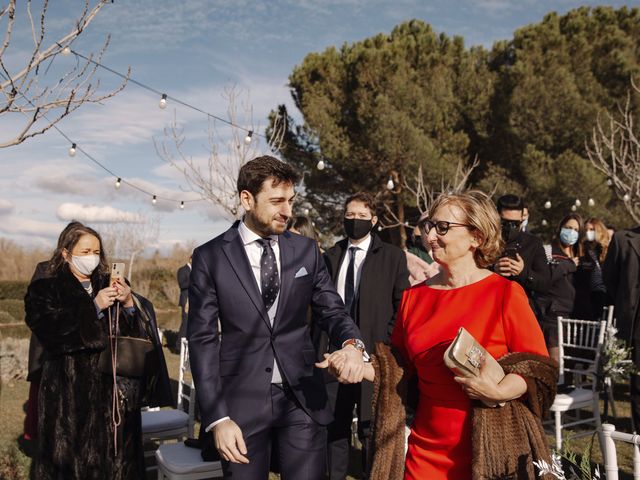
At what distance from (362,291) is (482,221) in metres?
2.30

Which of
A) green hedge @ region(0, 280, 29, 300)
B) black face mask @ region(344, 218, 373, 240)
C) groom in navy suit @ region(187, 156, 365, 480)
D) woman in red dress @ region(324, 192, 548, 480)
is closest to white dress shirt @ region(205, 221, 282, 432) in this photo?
groom in navy suit @ region(187, 156, 365, 480)

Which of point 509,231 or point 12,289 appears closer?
point 509,231

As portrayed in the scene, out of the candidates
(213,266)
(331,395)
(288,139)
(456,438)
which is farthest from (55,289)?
(288,139)

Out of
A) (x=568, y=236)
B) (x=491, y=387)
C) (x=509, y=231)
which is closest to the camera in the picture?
(x=491, y=387)

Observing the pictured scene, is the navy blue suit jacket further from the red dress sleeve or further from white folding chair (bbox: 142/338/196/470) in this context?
white folding chair (bbox: 142/338/196/470)

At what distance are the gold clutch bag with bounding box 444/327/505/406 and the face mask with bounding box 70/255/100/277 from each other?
113 inches

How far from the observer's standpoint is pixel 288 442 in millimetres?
2615

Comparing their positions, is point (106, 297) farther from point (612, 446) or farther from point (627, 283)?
point (627, 283)

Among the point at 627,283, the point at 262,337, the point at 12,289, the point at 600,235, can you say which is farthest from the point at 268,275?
the point at 12,289

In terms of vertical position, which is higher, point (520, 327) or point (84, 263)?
point (84, 263)

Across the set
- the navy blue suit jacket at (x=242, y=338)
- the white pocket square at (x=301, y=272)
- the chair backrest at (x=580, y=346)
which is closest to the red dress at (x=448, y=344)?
the navy blue suit jacket at (x=242, y=338)

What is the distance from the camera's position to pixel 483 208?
2.34m

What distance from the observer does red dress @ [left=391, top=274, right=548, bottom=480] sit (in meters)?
2.13

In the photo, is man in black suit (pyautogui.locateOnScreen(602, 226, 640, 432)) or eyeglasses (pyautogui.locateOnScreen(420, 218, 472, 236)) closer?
eyeglasses (pyautogui.locateOnScreen(420, 218, 472, 236))
